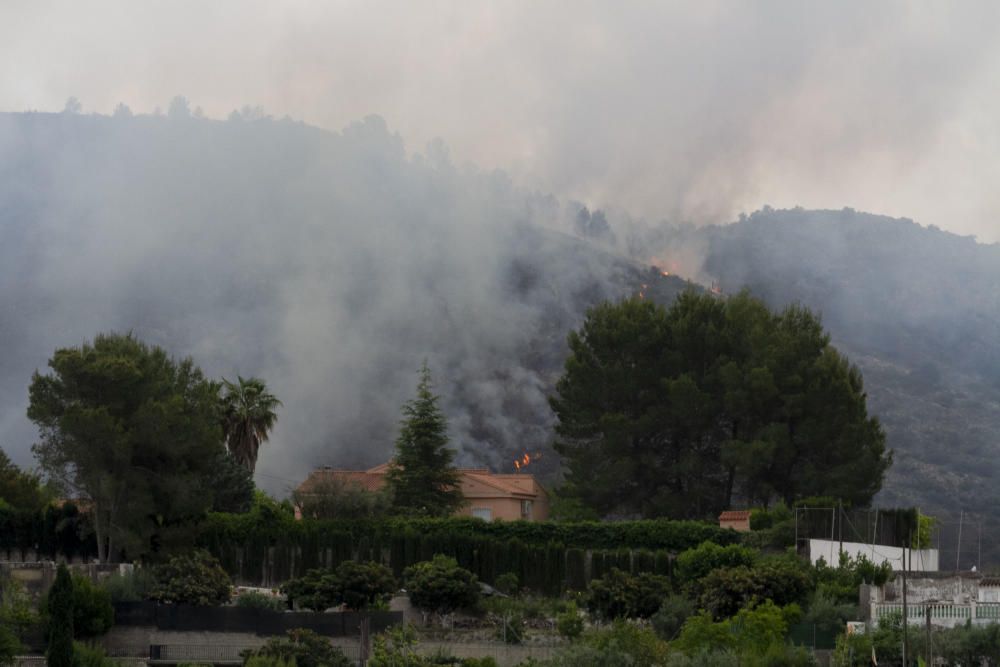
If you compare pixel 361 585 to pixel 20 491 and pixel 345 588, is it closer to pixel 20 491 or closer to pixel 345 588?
pixel 345 588

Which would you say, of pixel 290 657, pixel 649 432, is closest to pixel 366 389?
pixel 649 432

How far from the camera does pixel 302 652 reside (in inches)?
1700

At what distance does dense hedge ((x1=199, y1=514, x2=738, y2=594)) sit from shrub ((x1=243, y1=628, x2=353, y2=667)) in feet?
40.9

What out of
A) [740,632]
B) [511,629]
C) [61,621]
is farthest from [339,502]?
[740,632]

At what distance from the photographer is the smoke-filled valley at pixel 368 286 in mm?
143125

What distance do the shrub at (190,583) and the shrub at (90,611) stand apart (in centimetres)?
188

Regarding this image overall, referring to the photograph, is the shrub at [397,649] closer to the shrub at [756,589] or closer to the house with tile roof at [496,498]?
the shrub at [756,589]

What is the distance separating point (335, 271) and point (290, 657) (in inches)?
4619

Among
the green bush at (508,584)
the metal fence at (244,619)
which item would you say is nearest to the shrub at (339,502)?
the green bush at (508,584)

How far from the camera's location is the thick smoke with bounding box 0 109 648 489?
14362 cm

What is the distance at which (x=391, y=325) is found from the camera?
15500 centimetres

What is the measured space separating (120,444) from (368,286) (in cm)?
10335

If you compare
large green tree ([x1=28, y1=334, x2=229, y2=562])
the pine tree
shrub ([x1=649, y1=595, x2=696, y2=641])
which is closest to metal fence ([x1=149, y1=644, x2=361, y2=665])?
shrub ([x1=649, y1=595, x2=696, y2=641])

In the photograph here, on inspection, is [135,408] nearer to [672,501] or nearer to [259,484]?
[672,501]
